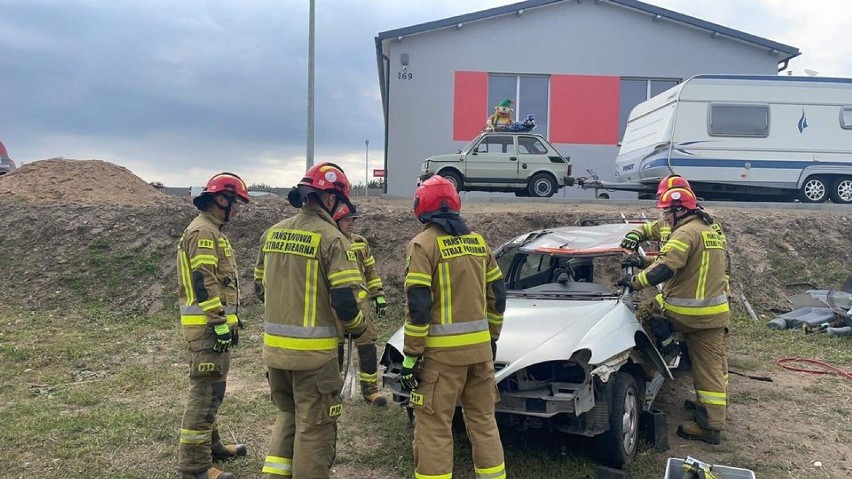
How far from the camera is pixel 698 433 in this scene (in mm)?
4480

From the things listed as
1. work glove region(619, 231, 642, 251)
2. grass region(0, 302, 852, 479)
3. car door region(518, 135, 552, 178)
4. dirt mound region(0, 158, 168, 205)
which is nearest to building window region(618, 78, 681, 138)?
car door region(518, 135, 552, 178)

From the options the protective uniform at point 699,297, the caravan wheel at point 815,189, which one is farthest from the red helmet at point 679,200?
the caravan wheel at point 815,189

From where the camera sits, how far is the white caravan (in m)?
11.4

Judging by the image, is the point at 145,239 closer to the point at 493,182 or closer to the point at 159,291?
the point at 159,291

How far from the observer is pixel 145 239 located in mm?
10211

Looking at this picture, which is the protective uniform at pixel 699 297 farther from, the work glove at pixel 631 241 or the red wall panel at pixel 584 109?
the red wall panel at pixel 584 109

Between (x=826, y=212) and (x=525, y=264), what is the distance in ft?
26.7

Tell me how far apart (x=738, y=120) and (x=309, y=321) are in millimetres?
11153

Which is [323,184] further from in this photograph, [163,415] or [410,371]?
[163,415]

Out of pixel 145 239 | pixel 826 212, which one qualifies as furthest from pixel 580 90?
pixel 145 239

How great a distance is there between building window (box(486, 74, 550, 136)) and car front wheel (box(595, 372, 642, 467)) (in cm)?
1425

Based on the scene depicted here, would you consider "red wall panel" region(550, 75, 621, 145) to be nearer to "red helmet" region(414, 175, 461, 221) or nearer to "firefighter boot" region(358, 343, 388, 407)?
"red helmet" region(414, 175, 461, 221)

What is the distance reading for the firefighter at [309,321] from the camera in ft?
10.3

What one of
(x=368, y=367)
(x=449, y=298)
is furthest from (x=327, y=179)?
(x=368, y=367)
